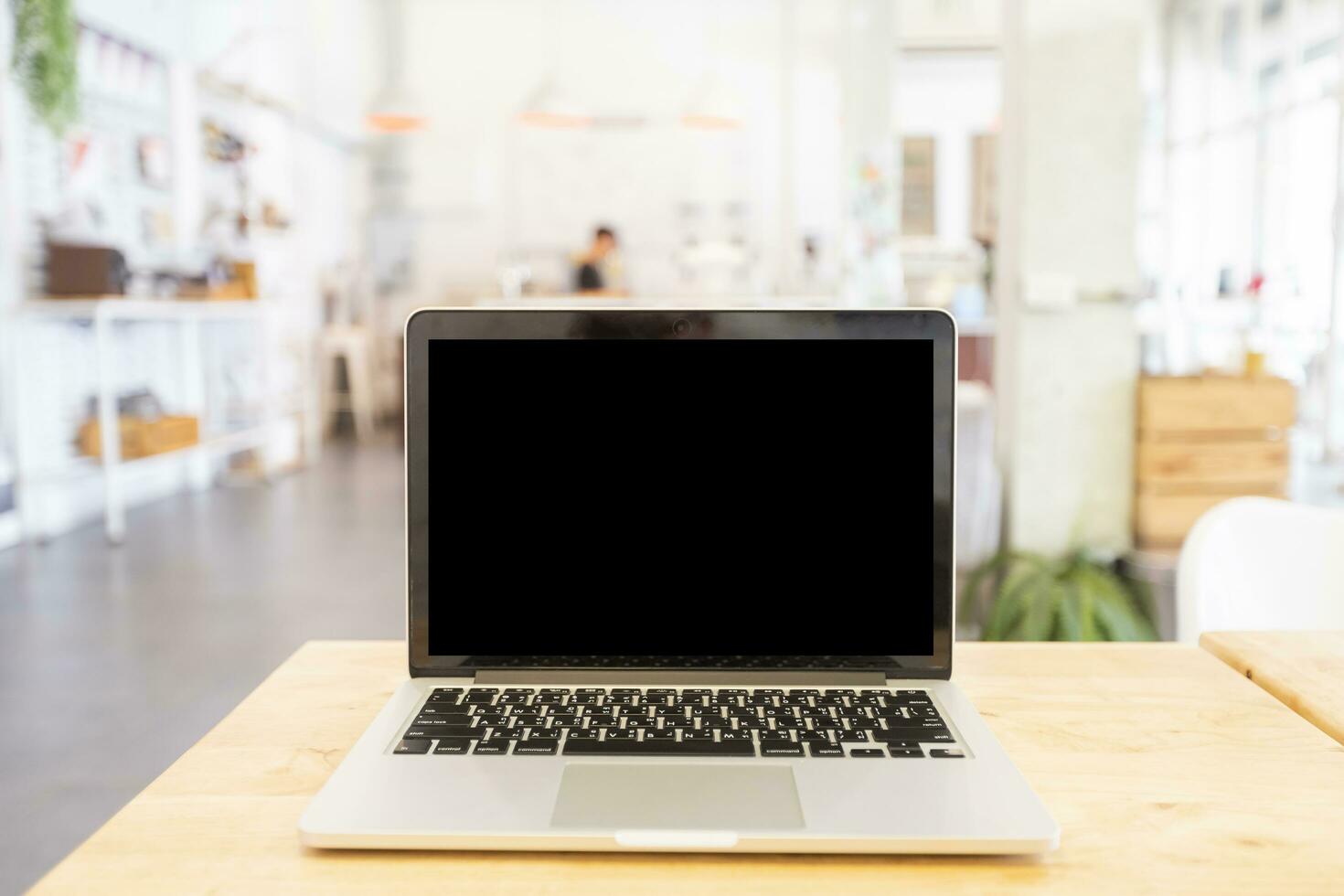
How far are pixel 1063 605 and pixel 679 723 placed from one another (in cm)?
215

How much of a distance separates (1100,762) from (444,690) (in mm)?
454

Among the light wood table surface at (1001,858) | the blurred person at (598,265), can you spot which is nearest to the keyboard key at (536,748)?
the light wood table surface at (1001,858)

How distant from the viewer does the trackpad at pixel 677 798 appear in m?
0.63

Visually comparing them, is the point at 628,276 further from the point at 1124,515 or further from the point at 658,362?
the point at 658,362

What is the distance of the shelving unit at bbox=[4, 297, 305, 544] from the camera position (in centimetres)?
492

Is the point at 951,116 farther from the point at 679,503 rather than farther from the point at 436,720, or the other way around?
the point at 436,720

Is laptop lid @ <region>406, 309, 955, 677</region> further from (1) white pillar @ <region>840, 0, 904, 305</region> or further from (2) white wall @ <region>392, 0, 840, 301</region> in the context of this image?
(2) white wall @ <region>392, 0, 840, 301</region>

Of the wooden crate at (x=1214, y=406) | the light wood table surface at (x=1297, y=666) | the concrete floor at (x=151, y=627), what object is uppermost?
the wooden crate at (x=1214, y=406)

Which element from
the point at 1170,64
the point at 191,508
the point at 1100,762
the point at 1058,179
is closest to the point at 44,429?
the point at 191,508

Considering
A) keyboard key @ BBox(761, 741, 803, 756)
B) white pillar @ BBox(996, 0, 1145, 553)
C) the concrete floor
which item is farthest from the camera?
white pillar @ BBox(996, 0, 1145, 553)

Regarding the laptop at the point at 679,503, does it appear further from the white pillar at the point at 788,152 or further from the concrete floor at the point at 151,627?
the white pillar at the point at 788,152

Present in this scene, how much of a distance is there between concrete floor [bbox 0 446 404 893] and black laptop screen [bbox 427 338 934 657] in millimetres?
1589

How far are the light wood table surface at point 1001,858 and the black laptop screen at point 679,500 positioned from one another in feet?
0.41

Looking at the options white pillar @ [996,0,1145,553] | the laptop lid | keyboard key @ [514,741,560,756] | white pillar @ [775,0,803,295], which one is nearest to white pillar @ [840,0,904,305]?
white pillar @ [775,0,803,295]
